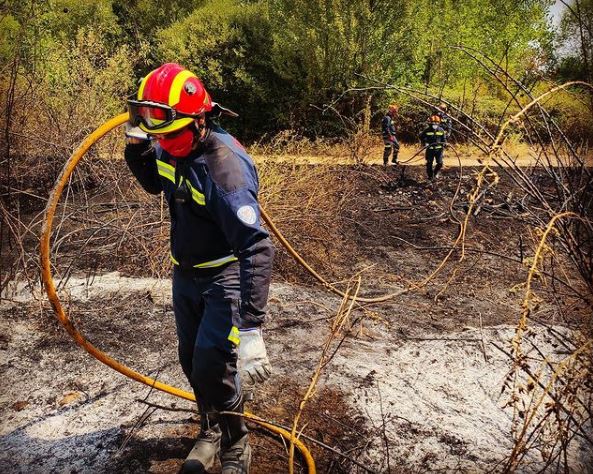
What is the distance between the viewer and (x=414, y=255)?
706cm

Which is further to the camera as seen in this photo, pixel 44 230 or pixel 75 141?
pixel 75 141

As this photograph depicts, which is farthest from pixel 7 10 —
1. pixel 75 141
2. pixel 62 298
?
pixel 75 141

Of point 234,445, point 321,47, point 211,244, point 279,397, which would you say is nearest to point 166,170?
point 211,244

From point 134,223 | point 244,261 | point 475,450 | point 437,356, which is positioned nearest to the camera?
point 244,261

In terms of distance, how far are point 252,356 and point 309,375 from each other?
151cm

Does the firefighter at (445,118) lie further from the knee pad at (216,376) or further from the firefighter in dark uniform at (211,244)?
the knee pad at (216,376)

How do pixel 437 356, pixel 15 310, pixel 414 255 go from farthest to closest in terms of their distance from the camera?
1. pixel 414 255
2. pixel 15 310
3. pixel 437 356

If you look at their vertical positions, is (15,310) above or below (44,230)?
below

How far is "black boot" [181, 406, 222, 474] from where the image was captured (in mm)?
2807

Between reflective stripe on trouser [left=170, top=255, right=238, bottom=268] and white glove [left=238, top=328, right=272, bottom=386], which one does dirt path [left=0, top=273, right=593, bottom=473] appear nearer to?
white glove [left=238, top=328, right=272, bottom=386]

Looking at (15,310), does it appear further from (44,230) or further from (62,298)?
(44,230)

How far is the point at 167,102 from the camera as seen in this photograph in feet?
8.05

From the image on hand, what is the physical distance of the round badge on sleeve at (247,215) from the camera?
7.67ft

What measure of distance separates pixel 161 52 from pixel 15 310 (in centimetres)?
1593
